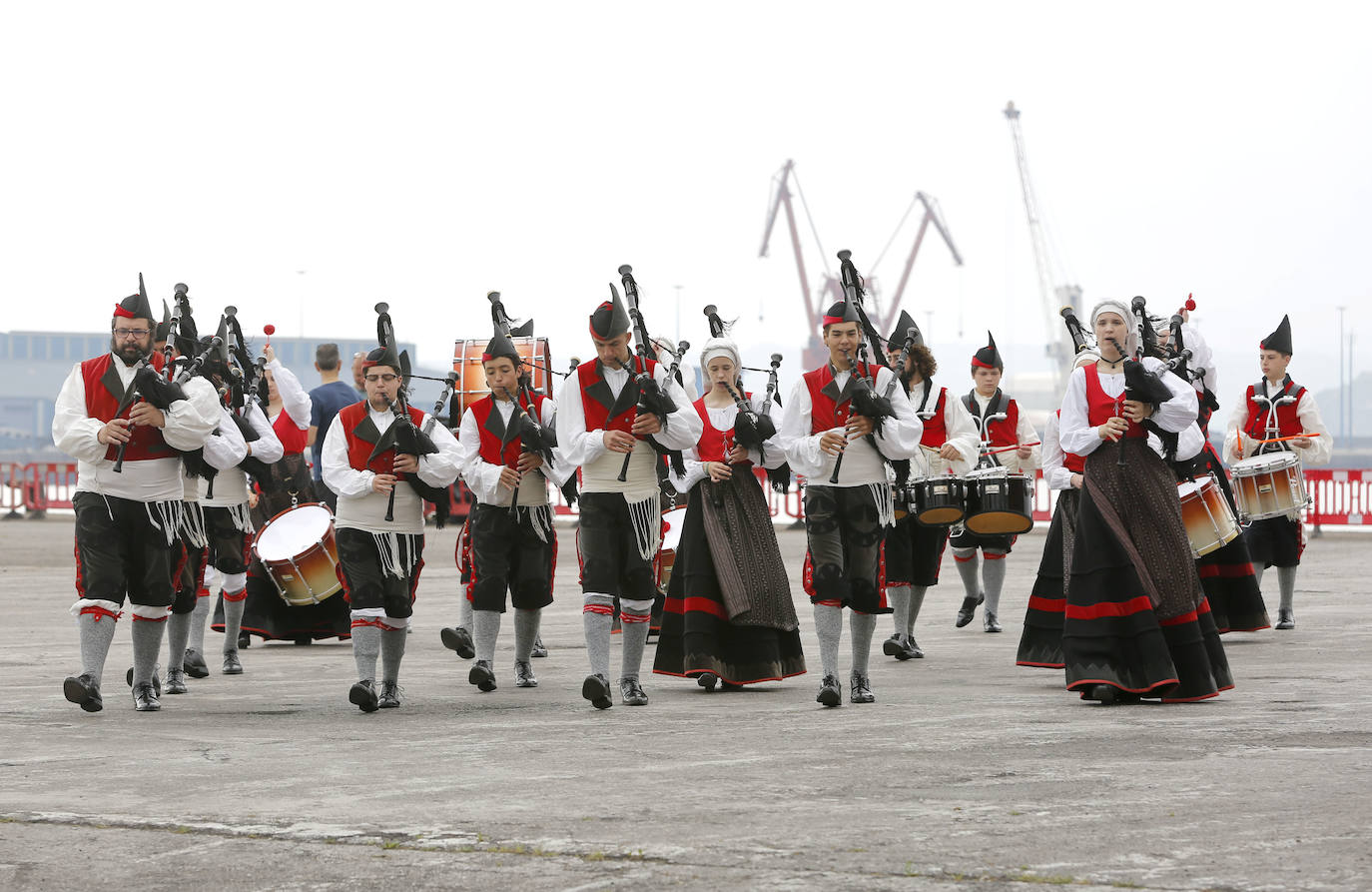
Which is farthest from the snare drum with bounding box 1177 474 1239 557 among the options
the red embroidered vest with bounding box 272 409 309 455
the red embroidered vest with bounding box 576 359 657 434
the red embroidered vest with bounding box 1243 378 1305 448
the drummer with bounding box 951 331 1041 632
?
the red embroidered vest with bounding box 272 409 309 455

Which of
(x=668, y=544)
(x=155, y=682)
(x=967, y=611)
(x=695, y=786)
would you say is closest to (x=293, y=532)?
(x=668, y=544)

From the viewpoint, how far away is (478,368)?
11414 millimetres

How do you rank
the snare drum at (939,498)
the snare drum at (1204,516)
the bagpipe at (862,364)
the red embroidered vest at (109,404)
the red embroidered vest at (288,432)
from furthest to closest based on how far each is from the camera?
the red embroidered vest at (288,432) < the snare drum at (939,498) < the snare drum at (1204,516) < the bagpipe at (862,364) < the red embroidered vest at (109,404)

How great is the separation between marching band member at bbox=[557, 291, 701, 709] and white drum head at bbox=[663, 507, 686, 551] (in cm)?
239

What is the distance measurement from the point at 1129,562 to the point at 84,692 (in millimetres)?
4836

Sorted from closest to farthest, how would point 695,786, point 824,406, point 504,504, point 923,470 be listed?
point 695,786 → point 824,406 → point 504,504 → point 923,470

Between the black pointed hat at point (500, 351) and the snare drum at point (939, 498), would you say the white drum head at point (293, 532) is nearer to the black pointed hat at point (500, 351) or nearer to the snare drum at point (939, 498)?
the black pointed hat at point (500, 351)

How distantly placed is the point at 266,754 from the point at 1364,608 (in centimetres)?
952

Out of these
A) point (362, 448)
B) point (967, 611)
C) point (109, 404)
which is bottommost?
point (967, 611)

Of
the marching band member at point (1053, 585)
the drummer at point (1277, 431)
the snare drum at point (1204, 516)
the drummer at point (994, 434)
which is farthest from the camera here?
the drummer at point (1277, 431)

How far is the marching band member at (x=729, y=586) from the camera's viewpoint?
30.6 ft

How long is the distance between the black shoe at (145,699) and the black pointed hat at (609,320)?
271 centimetres

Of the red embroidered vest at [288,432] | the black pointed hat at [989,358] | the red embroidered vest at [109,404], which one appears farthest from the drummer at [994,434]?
the red embroidered vest at [109,404]

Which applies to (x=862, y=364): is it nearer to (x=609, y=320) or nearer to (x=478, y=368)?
(x=609, y=320)
